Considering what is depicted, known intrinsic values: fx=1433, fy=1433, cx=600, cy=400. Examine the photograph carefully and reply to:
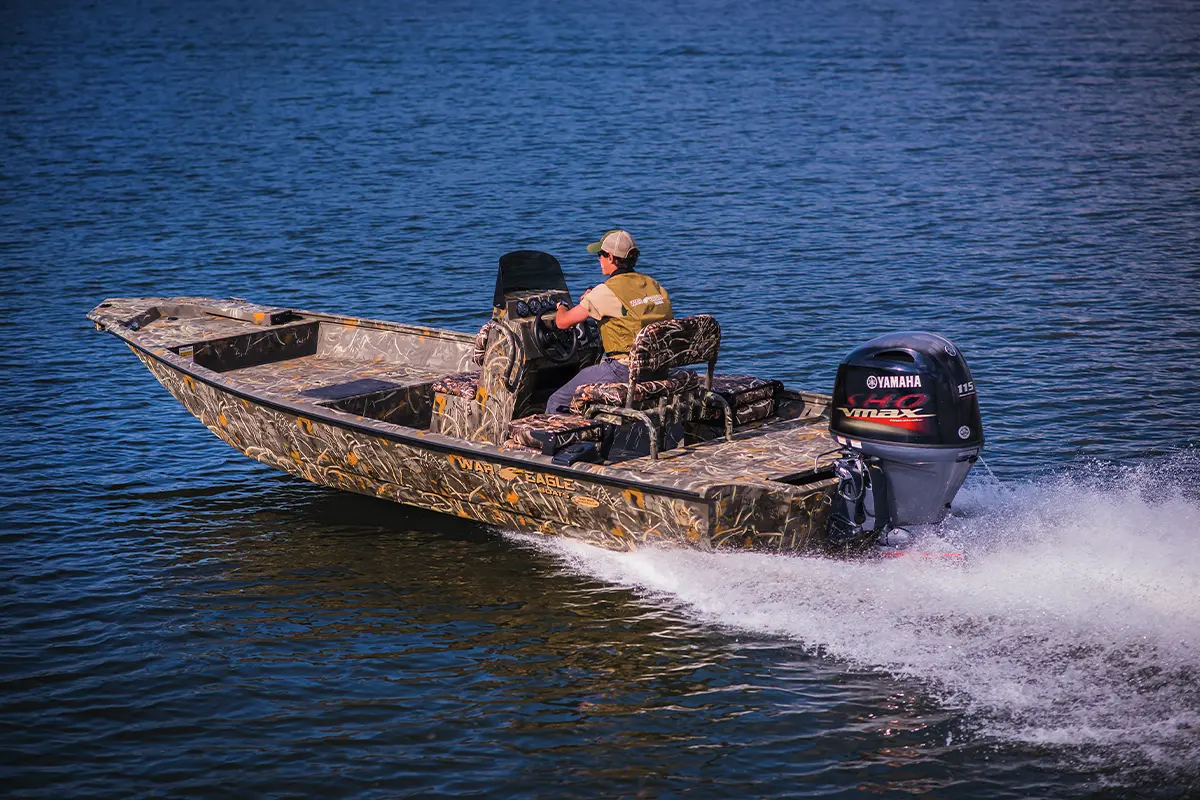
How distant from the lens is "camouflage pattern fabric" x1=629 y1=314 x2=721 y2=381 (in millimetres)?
10094

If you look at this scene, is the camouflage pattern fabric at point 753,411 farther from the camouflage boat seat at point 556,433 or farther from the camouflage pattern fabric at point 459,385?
the camouflage pattern fabric at point 459,385

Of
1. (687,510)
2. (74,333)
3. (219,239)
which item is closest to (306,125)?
(219,239)

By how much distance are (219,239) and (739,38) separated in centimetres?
3238

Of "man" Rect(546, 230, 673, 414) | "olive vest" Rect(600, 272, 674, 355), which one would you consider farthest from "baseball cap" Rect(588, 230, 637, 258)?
"olive vest" Rect(600, 272, 674, 355)

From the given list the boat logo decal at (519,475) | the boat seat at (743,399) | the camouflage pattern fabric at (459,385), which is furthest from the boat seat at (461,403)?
the boat seat at (743,399)

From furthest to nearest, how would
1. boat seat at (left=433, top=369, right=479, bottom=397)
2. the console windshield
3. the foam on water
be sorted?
the console windshield → boat seat at (left=433, top=369, right=479, bottom=397) → the foam on water

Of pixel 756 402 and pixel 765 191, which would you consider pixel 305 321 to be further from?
pixel 765 191

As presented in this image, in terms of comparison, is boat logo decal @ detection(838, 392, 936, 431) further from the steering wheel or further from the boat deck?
the boat deck

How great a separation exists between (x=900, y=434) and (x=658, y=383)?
1877 mm

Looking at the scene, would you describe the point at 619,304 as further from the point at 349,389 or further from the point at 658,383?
the point at 349,389

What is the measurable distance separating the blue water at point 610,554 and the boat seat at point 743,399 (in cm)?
143

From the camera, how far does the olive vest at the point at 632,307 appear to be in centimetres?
1034

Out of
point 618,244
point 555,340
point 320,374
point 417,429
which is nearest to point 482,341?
point 555,340

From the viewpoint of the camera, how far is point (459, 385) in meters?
11.5
